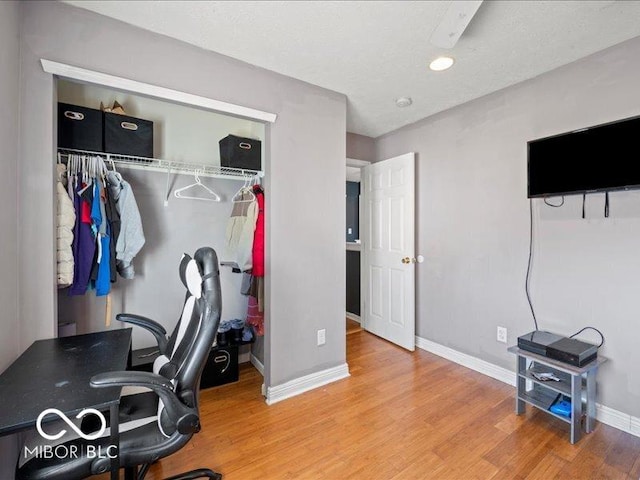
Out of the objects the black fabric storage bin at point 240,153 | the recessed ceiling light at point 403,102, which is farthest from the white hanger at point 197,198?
the recessed ceiling light at point 403,102

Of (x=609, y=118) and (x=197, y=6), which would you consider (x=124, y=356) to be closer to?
(x=197, y=6)

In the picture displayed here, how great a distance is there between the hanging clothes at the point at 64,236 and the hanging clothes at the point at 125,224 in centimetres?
31

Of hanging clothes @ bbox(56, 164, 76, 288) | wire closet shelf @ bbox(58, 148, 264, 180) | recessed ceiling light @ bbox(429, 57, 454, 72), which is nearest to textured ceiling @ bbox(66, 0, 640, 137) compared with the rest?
recessed ceiling light @ bbox(429, 57, 454, 72)

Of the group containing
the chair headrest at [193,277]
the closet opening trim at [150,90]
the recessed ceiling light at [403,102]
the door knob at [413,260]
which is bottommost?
the door knob at [413,260]

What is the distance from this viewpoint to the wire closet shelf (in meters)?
1.87

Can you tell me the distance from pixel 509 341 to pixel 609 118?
1755 millimetres

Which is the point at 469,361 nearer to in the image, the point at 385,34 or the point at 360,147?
the point at 360,147

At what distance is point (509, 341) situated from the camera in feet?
8.05

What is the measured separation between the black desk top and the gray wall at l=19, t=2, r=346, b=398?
240 mm

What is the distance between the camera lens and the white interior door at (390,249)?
3113mm

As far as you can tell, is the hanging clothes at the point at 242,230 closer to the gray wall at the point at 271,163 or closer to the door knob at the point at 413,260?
the gray wall at the point at 271,163

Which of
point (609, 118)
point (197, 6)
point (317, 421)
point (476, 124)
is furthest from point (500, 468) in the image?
point (197, 6)

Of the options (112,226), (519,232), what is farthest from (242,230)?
(519,232)

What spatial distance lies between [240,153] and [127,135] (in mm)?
769
